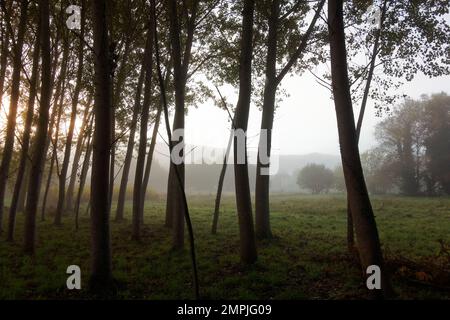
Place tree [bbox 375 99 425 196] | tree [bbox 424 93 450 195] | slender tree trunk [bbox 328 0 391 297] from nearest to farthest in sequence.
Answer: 1. slender tree trunk [bbox 328 0 391 297]
2. tree [bbox 424 93 450 195]
3. tree [bbox 375 99 425 196]

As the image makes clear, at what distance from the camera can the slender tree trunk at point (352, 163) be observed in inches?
230

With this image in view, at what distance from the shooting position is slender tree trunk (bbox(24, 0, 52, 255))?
380 inches

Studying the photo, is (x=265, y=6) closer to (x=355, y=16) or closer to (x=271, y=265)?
(x=355, y=16)

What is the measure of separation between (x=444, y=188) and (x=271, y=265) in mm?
41846

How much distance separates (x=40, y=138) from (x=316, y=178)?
220 ft

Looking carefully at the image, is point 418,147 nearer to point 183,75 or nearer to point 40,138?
point 183,75

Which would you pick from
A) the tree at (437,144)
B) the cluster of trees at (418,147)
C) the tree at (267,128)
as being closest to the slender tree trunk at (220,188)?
the tree at (267,128)

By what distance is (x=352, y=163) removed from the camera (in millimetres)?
5949

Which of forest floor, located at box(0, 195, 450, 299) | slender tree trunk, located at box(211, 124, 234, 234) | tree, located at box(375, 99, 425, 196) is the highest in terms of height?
tree, located at box(375, 99, 425, 196)

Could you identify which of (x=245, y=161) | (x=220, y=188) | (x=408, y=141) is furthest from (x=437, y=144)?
(x=245, y=161)

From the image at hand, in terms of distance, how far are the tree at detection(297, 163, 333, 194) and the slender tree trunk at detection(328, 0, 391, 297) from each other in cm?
6780

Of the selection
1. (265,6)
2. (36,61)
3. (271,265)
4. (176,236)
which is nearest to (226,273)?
(271,265)

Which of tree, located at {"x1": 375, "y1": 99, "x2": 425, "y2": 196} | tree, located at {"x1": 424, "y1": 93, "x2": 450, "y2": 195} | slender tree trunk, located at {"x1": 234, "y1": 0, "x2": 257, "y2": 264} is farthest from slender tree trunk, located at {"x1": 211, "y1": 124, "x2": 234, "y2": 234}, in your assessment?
tree, located at {"x1": 375, "y1": 99, "x2": 425, "y2": 196}

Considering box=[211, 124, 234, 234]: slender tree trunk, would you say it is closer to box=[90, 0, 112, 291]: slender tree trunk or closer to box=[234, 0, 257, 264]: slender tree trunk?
box=[234, 0, 257, 264]: slender tree trunk
